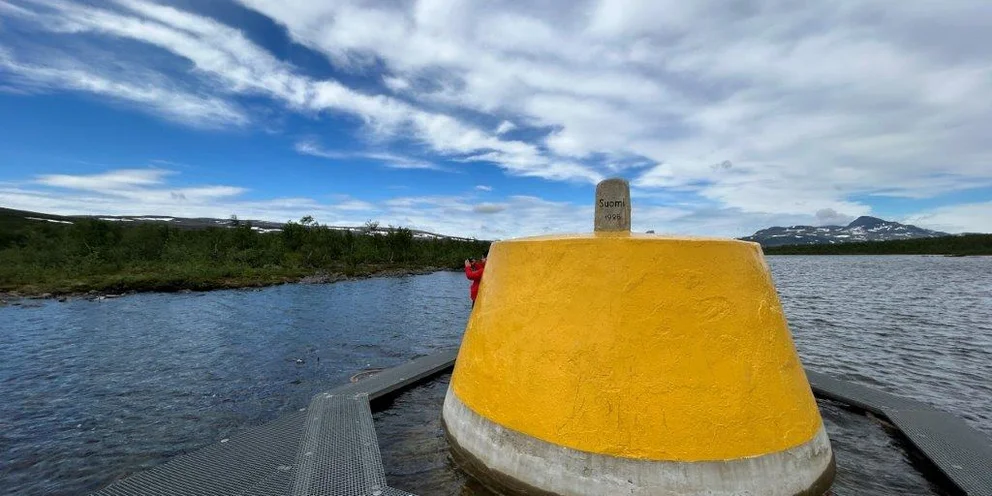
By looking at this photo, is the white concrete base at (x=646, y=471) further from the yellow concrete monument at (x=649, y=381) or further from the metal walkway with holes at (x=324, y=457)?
the metal walkway with holes at (x=324, y=457)

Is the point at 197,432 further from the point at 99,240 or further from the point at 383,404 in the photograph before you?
the point at 99,240

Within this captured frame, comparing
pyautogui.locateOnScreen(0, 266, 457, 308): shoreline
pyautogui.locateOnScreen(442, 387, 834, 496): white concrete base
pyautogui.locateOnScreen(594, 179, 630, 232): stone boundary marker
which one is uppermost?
pyautogui.locateOnScreen(594, 179, 630, 232): stone boundary marker

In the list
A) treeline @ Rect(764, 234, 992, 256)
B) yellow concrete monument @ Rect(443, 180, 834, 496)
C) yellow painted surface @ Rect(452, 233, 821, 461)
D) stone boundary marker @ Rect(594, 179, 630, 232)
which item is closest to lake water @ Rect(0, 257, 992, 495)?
yellow concrete monument @ Rect(443, 180, 834, 496)

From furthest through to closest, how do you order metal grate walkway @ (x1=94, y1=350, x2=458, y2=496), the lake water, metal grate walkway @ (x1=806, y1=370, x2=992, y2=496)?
the lake water < metal grate walkway @ (x1=806, y1=370, x2=992, y2=496) < metal grate walkway @ (x1=94, y1=350, x2=458, y2=496)

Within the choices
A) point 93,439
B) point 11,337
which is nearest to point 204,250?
point 11,337

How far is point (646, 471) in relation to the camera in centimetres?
513

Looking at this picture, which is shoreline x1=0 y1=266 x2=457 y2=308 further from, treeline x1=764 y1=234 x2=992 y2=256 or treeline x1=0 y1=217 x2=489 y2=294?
treeline x1=764 y1=234 x2=992 y2=256

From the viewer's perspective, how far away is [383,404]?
33.6ft

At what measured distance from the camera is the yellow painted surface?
5.24 metres

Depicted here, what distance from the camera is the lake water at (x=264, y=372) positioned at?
25.5ft

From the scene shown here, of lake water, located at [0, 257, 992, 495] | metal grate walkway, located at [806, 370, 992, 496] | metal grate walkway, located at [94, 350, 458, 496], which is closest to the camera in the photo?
metal grate walkway, located at [94, 350, 458, 496]

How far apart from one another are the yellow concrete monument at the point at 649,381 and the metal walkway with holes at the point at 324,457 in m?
1.97

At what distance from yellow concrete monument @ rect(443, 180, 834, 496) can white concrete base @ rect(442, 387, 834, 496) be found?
2 centimetres

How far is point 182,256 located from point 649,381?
192ft
